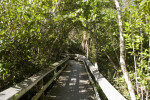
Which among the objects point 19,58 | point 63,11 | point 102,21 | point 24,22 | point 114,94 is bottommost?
point 114,94

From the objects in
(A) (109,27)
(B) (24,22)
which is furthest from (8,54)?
(A) (109,27)

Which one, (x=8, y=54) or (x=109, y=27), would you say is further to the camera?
(x=109, y=27)

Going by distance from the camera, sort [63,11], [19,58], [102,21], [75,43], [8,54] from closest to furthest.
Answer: [8,54]
[19,58]
[102,21]
[63,11]
[75,43]

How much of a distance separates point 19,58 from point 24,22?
1.07 meters

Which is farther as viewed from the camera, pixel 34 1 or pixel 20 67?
pixel 34 1

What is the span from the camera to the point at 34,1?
442 cm

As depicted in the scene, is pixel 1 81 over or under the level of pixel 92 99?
over

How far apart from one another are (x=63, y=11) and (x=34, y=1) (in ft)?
8.12

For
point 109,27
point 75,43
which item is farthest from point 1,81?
point 75,43

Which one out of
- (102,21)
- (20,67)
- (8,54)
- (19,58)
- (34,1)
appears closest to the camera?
(8,54)

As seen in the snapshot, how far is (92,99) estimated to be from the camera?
4633mm

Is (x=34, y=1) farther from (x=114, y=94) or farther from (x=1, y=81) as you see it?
(x=114, y=94)

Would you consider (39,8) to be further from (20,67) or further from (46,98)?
(46,98)

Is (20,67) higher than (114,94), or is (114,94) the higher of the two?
(20,67)
